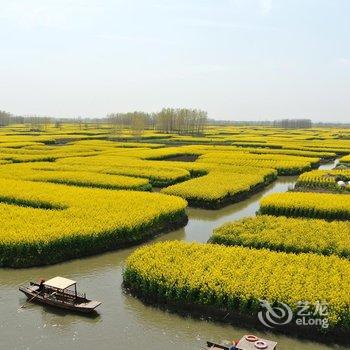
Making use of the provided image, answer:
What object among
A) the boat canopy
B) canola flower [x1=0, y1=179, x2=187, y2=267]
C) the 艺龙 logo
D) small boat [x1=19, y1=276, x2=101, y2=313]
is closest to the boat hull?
small boat [x1=19, y1=276, x2=101, y2=313]

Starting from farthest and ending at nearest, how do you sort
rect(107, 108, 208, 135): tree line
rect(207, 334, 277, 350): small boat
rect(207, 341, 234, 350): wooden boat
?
rect(107, 108, 208, 135): tree line, rect(207, 341, 234, 350): wooden boat, rect(207, 334, 277, 350): small boat

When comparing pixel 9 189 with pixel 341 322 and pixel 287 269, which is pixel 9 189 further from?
pixel 341 322

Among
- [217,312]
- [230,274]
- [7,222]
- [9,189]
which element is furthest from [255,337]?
[9,189]

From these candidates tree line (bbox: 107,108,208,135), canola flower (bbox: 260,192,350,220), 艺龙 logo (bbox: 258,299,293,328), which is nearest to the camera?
艺龙 logo (bbox: 258,299,293,328)

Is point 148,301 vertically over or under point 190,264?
under

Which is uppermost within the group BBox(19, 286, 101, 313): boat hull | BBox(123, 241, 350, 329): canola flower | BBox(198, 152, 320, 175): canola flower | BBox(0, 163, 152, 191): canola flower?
BBox(198, 152, 320, 175): canola flower

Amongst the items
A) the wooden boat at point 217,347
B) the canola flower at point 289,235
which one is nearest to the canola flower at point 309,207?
the canola flower at point 289,235

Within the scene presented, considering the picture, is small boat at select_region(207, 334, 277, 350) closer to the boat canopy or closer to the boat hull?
the boat hull
